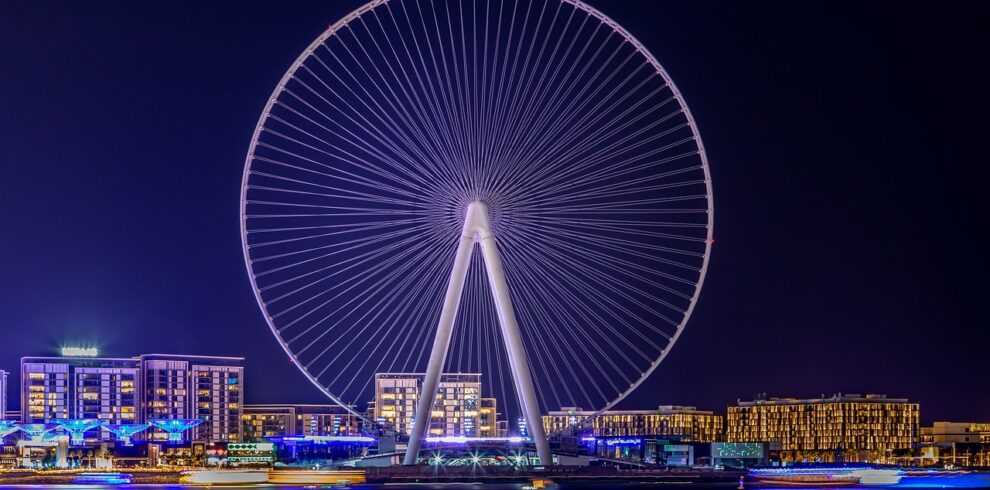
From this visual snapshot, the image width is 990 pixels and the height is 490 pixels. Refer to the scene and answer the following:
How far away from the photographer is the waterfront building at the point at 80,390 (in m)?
181

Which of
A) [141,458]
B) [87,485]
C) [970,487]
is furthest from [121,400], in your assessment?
[970,487]

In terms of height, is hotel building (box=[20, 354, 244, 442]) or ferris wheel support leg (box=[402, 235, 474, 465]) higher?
ferris wheel support leg (box=[402, 235, 474, 465])

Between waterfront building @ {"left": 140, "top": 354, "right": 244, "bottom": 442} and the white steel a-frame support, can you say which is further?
waterfront building @ {"left": 140, "top": 354, "right": 244, "bottom": 442}

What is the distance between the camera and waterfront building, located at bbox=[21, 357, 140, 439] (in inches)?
7111

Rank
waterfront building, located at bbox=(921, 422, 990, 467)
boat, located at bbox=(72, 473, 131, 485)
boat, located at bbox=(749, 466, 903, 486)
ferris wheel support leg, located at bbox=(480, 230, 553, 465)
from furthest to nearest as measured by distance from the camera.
Result: waterfront building, located at bbox=(921, 422, 990, 467) < boat, located at bbox=(72, 473, 131, 485) < boat, located at bbox=(749, 466, 903, 486) < ferris wheel support leg, located at bbox=(480, 230, 553, 465)

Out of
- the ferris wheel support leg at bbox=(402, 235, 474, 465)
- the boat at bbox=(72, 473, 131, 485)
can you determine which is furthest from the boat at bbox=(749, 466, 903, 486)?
the boat at bbox=(72, 473, 131, 485)

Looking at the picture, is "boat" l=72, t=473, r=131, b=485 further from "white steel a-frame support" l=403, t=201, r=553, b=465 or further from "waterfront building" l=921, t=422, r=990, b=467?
"waterfront building" l=921, t=422, r=990, b=467

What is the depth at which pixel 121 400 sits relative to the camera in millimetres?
186625

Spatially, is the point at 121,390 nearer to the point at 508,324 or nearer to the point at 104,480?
the point at 104,480

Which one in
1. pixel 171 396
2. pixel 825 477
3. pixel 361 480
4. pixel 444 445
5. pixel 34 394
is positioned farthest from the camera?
pixel 171 396

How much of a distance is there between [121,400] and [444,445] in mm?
91008

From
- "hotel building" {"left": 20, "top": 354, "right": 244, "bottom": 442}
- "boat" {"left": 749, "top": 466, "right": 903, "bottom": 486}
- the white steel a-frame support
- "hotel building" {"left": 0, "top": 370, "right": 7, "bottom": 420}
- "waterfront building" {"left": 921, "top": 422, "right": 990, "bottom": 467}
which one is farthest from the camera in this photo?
"hotel building" {"left": 0, "top": 370, "right": 7, "bottom": 420}

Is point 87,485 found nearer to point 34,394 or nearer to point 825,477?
point 825,477

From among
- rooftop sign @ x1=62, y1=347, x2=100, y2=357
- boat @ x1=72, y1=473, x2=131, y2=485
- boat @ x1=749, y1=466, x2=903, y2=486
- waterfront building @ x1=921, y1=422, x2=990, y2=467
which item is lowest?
waterfront building @ x1=921, y1=422, x2=990, y2=467
